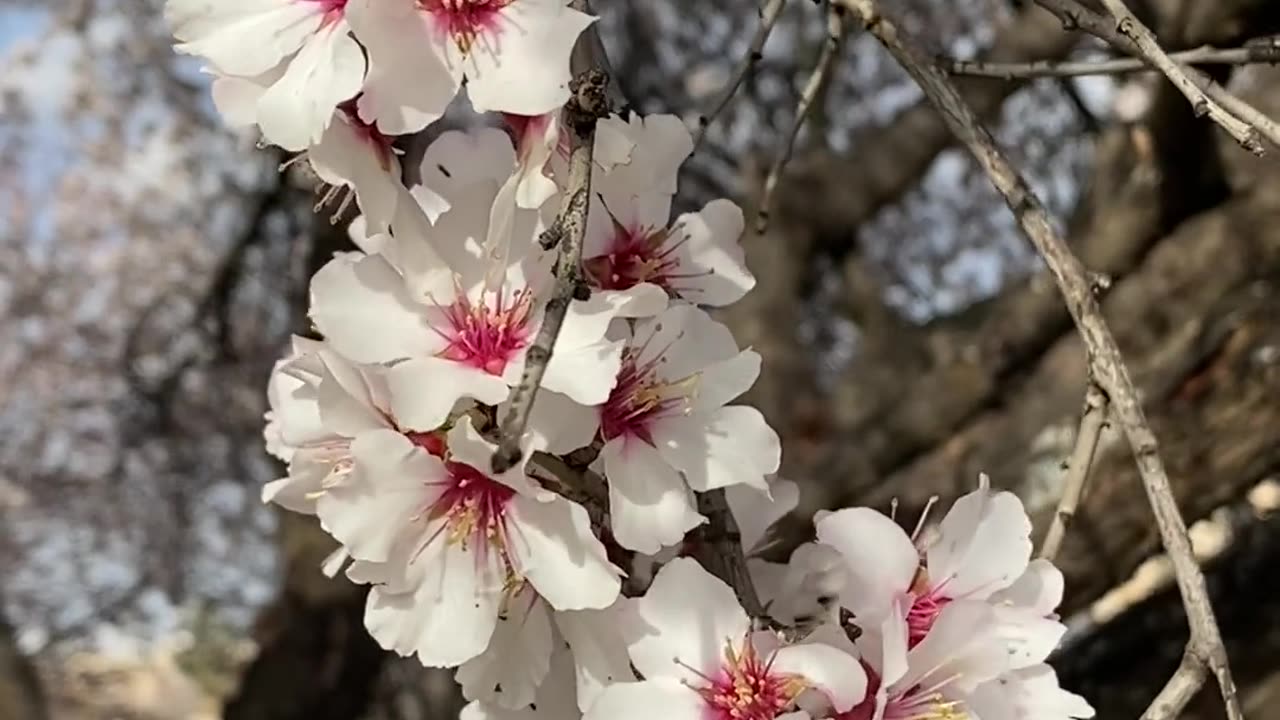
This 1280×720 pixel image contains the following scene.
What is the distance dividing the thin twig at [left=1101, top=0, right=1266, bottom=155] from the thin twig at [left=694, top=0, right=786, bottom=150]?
226 millimetres

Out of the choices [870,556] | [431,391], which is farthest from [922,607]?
[431,391]

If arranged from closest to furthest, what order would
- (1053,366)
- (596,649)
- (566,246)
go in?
1. (566,246)
2. (596,649)
3. (1053,366)

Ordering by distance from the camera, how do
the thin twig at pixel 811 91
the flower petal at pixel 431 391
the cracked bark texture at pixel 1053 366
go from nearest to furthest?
the flower petal at pixel 431 391, the thin twig at pixel 811 91, the cracked bark texture at pixel 1053 366

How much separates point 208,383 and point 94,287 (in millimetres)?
1253

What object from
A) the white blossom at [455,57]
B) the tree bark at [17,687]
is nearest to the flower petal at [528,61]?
the white blossom at [455,57]

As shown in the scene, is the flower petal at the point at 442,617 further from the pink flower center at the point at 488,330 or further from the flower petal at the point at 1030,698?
the flower petal at the point at 1030,698

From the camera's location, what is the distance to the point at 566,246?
50cm

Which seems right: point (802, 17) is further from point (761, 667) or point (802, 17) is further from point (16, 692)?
point (761, 667)

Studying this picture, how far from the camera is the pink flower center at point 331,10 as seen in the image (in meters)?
0.57

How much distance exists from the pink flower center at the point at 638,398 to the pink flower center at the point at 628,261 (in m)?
0.06

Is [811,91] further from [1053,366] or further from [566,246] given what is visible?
[1053,366]

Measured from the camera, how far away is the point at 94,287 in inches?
218

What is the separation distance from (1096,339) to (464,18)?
0.34m

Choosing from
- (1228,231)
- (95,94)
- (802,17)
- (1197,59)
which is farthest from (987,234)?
(1197,59)
